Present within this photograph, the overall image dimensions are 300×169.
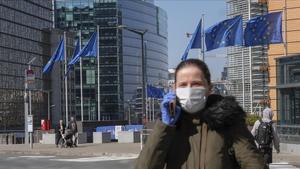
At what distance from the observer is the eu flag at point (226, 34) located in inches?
1389

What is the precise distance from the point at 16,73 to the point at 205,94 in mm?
122645

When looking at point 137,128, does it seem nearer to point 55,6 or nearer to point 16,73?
point 16,73

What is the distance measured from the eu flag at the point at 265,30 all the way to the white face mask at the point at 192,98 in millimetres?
28917

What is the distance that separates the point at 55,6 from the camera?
433 ft

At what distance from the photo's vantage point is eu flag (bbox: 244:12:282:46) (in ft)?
106

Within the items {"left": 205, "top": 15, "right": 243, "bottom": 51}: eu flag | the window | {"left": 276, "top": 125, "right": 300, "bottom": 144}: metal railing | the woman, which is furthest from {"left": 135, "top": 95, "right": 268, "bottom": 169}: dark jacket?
the window

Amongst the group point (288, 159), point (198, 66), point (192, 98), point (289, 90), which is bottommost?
point (288, 159)

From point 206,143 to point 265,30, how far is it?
29702 millimetres

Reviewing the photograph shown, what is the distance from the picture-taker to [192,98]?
356cm

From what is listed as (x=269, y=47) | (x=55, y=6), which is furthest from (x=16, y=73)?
(x=269, y=47)

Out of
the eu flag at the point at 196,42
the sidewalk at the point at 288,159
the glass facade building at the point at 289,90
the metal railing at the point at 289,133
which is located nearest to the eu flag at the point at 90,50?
the eu flag at the point at 196,42

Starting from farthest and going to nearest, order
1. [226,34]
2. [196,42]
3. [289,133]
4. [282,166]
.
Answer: [196,42], [226,34], [289,133], [282,166]

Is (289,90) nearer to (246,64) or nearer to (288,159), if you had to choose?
(288,159)

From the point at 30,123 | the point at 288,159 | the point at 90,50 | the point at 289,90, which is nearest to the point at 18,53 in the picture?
the point at 90,50
